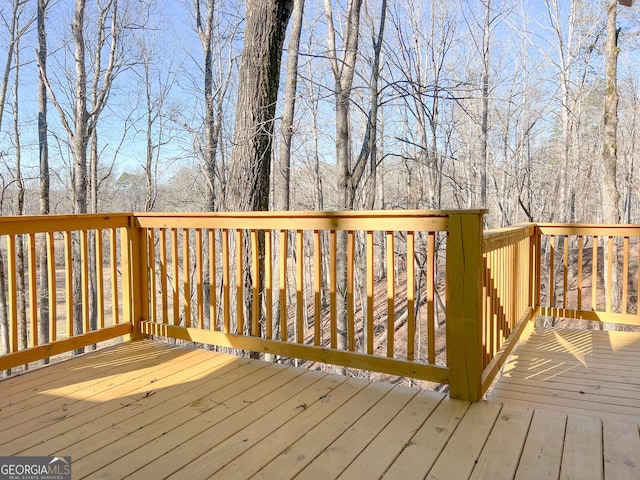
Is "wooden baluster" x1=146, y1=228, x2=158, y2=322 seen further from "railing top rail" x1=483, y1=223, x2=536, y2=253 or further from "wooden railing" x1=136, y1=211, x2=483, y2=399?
"railing top rail" x1=483, y1=223, x2=536, y2=253

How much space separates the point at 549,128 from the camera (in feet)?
40.5

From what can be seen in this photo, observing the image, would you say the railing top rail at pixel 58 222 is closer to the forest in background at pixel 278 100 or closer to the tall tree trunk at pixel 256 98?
the tall tree trunk at pixel 256 98

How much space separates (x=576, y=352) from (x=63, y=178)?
39.8ft

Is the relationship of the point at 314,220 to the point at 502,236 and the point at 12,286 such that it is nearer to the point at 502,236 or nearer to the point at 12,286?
the point at 502,236

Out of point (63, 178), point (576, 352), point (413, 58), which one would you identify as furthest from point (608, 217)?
point (63, 178)

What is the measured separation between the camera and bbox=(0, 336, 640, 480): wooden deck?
1.67 metres

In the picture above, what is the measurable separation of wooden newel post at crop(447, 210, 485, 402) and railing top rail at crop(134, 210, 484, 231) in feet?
0.24

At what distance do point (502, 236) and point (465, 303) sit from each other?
2.77 feet

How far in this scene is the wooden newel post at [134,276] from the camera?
348 cm

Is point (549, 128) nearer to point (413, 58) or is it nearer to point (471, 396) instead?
Answer: point (413, 58)

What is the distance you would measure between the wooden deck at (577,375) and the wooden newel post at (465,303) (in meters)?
0.61

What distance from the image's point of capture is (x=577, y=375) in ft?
10.1

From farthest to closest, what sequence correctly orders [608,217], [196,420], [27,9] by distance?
[27,9] → [608,217] → [196,420]

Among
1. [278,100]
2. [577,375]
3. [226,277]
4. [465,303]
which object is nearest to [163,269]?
[226,277]
